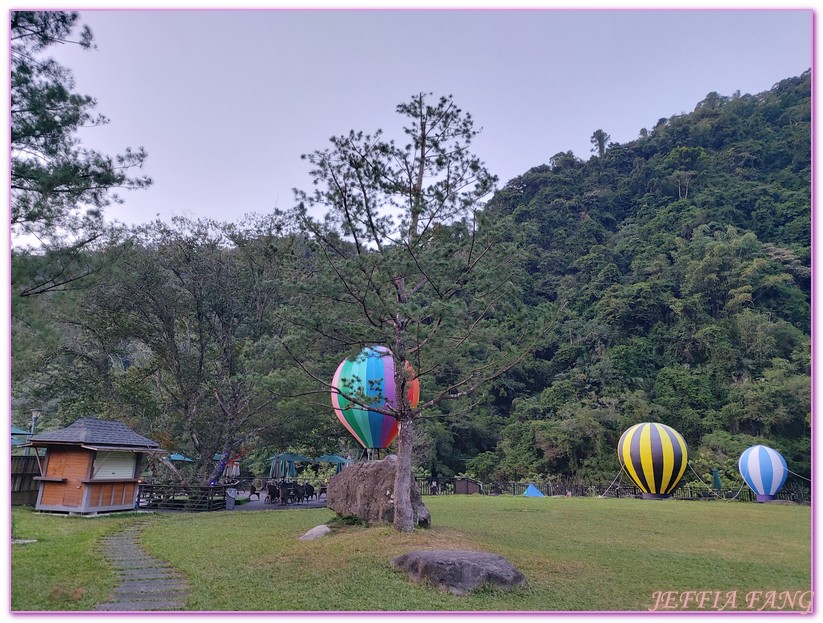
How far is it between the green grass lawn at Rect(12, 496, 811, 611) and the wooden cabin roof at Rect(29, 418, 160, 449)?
165 centimetres

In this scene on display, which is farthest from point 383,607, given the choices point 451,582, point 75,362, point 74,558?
point 75,362

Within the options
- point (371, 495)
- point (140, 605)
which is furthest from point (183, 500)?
point (140, 605)

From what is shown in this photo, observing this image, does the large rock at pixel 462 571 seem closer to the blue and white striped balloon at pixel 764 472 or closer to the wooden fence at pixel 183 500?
the wooden fence at pixel 183 500

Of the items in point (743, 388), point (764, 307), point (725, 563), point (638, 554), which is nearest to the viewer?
point (725, 563)

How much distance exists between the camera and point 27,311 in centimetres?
582

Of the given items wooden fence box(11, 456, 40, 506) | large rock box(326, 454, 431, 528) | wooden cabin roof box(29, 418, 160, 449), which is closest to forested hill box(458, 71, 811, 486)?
large rock box(326, 454, 431, 528)

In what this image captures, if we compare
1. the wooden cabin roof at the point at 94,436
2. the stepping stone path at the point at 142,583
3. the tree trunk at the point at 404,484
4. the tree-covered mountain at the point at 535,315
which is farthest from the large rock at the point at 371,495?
the wooden cabin roof at the point at 94,436

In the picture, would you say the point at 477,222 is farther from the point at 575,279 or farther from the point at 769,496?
the point at 575,279

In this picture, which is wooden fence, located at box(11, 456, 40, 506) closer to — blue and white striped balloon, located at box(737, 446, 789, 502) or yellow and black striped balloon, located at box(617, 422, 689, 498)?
→ yellow and black striped balloon, located at box(617, 422, 689, 498)

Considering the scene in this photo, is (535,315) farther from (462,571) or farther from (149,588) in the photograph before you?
(149,588)

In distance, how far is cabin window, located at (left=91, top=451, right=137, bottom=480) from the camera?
1207 cm

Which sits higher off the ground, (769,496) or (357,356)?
(357,356)

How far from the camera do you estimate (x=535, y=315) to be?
880 centimetres

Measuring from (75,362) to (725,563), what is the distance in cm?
1951
